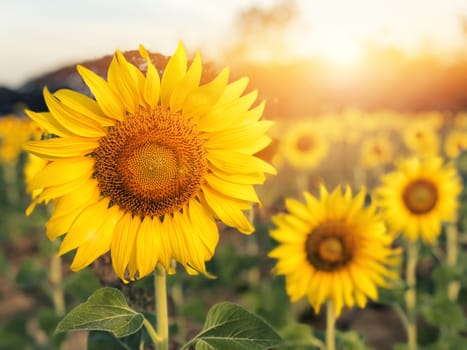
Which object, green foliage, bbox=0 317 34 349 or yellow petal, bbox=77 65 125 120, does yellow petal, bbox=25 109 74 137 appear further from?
green foliage, bbox=0 317 34 349

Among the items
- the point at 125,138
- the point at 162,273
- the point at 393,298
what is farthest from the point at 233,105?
the point at 393,298

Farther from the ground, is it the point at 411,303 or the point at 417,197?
the point at 417,197

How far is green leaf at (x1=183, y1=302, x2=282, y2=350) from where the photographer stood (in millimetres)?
1489

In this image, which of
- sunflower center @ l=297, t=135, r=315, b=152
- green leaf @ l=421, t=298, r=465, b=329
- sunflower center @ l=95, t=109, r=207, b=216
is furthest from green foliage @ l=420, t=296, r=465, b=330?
sunflower center @ l=297, t=135, r=315, b=152

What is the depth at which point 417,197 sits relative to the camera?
3.57 metres

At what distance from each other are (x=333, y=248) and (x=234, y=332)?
3.18ft

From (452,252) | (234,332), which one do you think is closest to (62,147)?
(234,332)

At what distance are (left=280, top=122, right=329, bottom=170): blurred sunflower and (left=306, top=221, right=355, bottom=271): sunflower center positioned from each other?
16.1ft

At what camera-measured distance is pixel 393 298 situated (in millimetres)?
3012

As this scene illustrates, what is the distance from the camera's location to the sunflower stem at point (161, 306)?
1488 millimetres

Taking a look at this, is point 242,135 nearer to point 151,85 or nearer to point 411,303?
point 151,85

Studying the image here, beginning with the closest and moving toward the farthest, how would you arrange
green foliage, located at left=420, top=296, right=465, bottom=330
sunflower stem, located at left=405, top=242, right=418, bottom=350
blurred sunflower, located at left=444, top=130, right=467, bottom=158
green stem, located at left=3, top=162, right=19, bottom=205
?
green foliage, located at left=420, top=296, right=465, bottom=330
sunflower stem, located at left=405, top=242, right=418, bottom=350
blurred sunflower, located at left=444, top=130, right=467, bottom=158
green stem, located at left=3, top=162, right=19, bottom=205

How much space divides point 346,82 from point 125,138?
2116 centimetres

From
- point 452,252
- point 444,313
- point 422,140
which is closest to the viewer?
point 444,313
